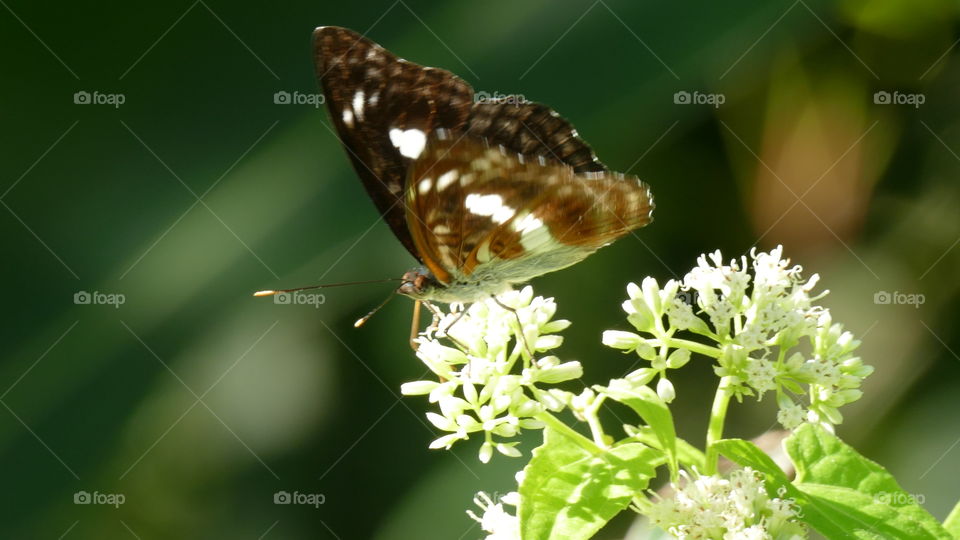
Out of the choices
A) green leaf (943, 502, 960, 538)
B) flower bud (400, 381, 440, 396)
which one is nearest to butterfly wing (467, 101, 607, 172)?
flower bud (400, 381, 440, 396)

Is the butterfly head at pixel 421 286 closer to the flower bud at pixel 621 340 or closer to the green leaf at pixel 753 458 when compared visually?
the flower bud at pixel 621 340

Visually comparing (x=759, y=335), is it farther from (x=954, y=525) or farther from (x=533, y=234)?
(x=533, y=234)

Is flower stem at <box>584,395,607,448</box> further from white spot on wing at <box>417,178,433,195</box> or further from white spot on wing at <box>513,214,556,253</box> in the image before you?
white spot on wing at <box>417,178,433,195</box>

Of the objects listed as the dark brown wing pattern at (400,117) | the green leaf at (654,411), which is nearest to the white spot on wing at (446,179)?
the dark brown wing pattern at (400,117)

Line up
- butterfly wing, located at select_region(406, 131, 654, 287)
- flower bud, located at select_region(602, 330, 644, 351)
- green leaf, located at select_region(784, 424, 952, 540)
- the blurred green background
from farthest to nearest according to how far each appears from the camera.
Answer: the blurred green background
butterfly wing, located at select_region(406, 131, 654, 287)
flower bud, located at select_region(602, 330, 644, 351)
green leaf, located at select_region(784, 424, 952, 540)

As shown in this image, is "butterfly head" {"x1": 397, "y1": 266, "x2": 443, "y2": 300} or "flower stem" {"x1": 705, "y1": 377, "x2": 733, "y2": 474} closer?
"flower stem" {"x1": 705, "y1": 377, "x2": 733, "y2": 474}

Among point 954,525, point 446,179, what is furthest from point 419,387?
point 954,525

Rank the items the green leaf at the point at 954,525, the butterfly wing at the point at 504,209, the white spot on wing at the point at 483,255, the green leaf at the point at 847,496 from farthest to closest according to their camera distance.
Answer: the white spot on wing at the point at 483,255
the butterfly wing at the point at 504,209
the green leaf at the point at 954,525
the green leaf at the point at 847,496
